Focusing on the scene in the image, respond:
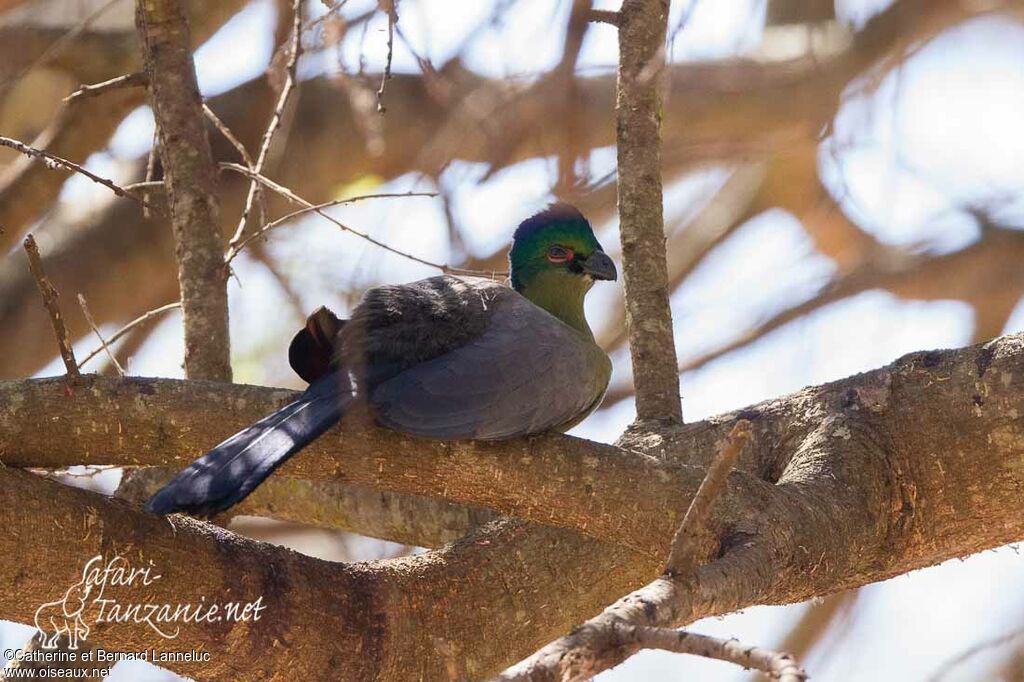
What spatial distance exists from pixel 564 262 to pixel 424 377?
128 centimetres

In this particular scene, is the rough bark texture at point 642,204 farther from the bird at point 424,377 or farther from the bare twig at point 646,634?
the bare twig at point 646,634

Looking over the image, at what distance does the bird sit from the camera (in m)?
2.63

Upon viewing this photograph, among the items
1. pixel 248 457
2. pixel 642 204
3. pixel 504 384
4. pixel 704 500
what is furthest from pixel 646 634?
pixel 642 204

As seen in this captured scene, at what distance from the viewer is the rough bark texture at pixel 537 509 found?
8.57ft

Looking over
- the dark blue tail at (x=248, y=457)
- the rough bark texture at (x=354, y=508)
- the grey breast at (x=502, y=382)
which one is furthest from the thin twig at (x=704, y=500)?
the rough bark texture at (x=354, y=508)

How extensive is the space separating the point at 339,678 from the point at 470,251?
3.53 feet

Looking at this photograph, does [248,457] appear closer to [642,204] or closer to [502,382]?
[502,382]

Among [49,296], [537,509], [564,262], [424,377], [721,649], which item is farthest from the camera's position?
[564,262]

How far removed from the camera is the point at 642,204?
366cm

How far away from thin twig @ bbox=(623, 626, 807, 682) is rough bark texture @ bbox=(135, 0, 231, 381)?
207cm

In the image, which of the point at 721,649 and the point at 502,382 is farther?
the point at 502,382

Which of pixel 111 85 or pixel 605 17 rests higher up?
pixel 111 85

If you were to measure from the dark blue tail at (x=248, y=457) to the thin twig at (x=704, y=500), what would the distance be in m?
0.88

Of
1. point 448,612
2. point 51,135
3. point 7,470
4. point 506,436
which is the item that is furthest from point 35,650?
point 51,135
